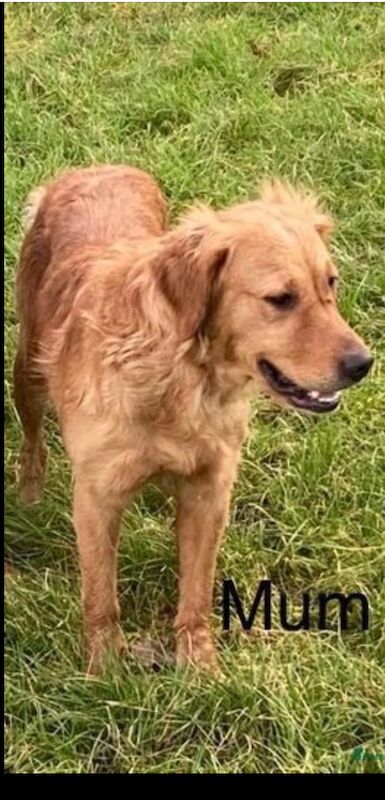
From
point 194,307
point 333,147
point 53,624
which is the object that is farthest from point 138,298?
point 333,147

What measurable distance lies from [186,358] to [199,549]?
0.73m

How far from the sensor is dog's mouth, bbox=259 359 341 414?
384 cm

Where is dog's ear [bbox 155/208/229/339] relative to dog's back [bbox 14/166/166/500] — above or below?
above

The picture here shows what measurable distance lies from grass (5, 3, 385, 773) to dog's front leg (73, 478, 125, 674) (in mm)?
96

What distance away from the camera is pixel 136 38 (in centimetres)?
824

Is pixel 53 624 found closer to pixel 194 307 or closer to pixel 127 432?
pixel 127 432

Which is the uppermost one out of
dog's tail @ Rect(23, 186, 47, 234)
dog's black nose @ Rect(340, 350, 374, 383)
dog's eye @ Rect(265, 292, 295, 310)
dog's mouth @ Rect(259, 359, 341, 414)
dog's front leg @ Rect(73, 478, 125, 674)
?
dog's eye @ Rect(265, 292, 295, 310)

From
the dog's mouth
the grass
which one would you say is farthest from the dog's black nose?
the grass

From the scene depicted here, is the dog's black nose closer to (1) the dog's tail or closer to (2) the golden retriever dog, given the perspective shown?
(2) the golden retriever dog

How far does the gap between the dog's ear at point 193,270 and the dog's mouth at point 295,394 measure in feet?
0.74

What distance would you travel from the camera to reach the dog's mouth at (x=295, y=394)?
3.84 metres

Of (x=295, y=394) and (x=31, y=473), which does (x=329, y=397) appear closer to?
(x=295, y=394)

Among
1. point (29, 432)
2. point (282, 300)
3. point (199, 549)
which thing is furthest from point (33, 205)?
point (282, 300)

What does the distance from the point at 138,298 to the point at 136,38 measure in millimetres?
4640
